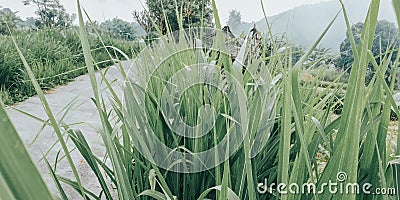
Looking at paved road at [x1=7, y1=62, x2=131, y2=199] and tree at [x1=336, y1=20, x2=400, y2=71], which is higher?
tree at [x1=336, y1=20, x2=400, y2=71]

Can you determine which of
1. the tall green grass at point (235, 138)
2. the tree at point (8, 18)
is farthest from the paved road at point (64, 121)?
the tall green grass at point (235, 138)

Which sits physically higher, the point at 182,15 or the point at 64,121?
the point at 182,15

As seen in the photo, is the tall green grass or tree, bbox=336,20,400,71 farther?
tree, bbox=336,20,400,71

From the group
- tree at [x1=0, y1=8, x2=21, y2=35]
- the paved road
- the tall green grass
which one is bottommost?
the paved road

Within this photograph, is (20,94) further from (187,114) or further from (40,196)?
(40,196)

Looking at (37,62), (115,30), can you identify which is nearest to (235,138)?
(115,30)

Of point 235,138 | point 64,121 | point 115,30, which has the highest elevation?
point 115,30

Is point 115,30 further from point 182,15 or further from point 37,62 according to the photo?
point 37,62

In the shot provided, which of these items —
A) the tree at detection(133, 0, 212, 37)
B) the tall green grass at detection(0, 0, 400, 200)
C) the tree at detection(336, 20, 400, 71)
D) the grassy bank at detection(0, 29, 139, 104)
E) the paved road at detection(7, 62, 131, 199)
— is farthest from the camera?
the grassy bank at detection(0, 29, 139, 104)

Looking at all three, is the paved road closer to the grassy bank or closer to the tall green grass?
the grassy bank

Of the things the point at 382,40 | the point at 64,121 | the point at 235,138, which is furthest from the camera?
the point at 64,121

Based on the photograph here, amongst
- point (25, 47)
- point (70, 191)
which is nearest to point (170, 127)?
point (70, 191)

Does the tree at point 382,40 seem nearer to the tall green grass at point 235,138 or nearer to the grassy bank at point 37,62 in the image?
the tall green grass at point 235,138

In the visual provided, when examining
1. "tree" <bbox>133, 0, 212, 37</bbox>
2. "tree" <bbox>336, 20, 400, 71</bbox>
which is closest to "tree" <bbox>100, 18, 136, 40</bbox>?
"tree" <bbox>133, 0, 212, 37</bbox>
